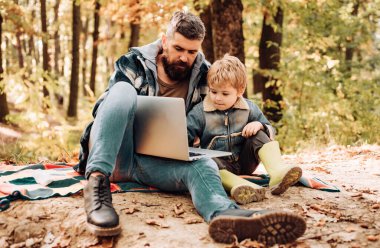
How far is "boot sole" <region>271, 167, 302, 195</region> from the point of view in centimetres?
307

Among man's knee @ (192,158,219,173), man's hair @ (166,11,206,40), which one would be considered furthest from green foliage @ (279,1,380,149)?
man's knee @ (192,158,219,173)

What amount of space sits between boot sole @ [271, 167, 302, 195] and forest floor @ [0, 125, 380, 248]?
0.07 m

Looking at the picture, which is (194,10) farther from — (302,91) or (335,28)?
(335,28)

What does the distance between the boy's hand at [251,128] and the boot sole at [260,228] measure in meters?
1.10

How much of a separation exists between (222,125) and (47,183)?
1.43 m

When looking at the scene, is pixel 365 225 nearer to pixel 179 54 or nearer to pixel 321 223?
pixel 321 223

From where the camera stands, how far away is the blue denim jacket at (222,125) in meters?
3.44

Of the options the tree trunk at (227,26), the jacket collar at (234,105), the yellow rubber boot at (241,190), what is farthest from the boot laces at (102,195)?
the tree trunk at (227,26)

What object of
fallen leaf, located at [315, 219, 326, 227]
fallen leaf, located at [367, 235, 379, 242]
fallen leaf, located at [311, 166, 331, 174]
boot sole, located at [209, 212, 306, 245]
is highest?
boot sole, located at [209, 212, 306, 245]

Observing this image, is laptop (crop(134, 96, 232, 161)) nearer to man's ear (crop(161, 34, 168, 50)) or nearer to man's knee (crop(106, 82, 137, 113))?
man's knee (crop(106, 82, 137, 113))

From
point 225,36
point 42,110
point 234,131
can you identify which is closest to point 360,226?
point 234,131

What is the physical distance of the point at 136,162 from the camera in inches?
128

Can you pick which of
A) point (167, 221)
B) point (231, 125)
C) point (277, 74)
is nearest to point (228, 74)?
point (231, 125)

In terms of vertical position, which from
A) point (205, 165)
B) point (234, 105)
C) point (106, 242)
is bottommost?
point (106, 242)
